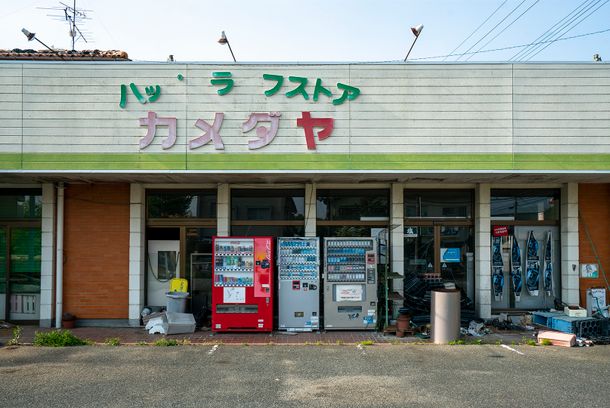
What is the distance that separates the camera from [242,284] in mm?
11000

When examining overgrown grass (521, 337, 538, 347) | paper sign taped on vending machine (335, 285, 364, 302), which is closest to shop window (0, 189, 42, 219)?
paper sign taped on vending machine (335, 285, 364, 302)

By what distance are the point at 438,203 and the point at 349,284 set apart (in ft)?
10.2

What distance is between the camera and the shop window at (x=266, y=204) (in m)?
12.3

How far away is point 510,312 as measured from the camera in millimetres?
12258

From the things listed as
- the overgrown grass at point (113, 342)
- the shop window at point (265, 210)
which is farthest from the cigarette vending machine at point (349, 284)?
the overgrown grass at point (113, 342)

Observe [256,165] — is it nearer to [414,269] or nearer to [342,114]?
[342,114]

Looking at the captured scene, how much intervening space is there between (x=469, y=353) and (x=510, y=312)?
11.4ft

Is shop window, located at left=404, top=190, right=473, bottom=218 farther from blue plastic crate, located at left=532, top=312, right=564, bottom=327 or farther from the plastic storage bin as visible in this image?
the plastic storage bin

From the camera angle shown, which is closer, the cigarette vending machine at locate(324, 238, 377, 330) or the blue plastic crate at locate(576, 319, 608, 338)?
the blue plastic crate at locate(576, 319, 608, 338)

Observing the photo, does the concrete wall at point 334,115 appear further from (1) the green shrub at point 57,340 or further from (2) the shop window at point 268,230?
(1) the green shrub at point 57,340

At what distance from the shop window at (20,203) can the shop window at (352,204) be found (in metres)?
6.59

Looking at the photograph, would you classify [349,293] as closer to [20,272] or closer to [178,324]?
[178,324]

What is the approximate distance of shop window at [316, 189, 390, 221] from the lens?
481 inches

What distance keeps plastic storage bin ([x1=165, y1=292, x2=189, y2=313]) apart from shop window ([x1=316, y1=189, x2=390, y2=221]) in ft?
11.6
